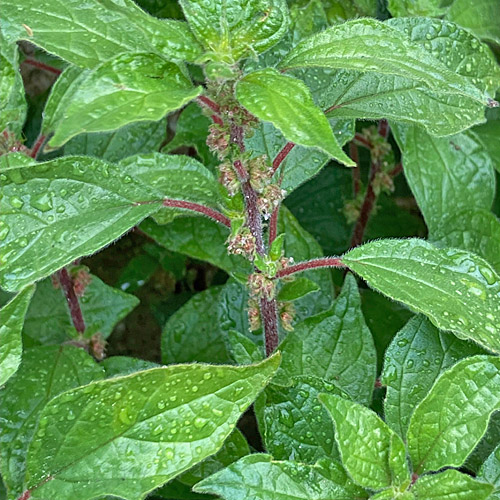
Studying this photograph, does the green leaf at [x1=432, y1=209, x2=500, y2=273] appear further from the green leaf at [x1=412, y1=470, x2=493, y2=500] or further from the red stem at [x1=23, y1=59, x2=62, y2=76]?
the red stem at [x1=23, y1=59, x2=62, y2=76]

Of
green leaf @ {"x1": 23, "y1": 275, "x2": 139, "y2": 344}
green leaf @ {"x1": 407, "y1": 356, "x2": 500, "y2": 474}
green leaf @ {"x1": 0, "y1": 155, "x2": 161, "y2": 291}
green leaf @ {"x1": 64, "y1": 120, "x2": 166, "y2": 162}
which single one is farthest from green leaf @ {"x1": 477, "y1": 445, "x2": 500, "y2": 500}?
green leaf @ {"x1": 64, "y1": 120, "x2": 166, "y2": 162}

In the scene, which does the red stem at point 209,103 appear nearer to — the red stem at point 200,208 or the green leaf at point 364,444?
the red stem at point 200,208

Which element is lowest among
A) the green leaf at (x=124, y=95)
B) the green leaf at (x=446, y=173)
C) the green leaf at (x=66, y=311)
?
the green leaf at (x=66, y=311)

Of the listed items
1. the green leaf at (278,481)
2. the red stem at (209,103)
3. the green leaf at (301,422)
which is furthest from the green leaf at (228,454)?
the red stem at (209,103)

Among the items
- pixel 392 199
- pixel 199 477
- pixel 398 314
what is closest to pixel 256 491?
pixel 199 477

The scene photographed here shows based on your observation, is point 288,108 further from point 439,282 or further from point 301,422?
point 301,422
